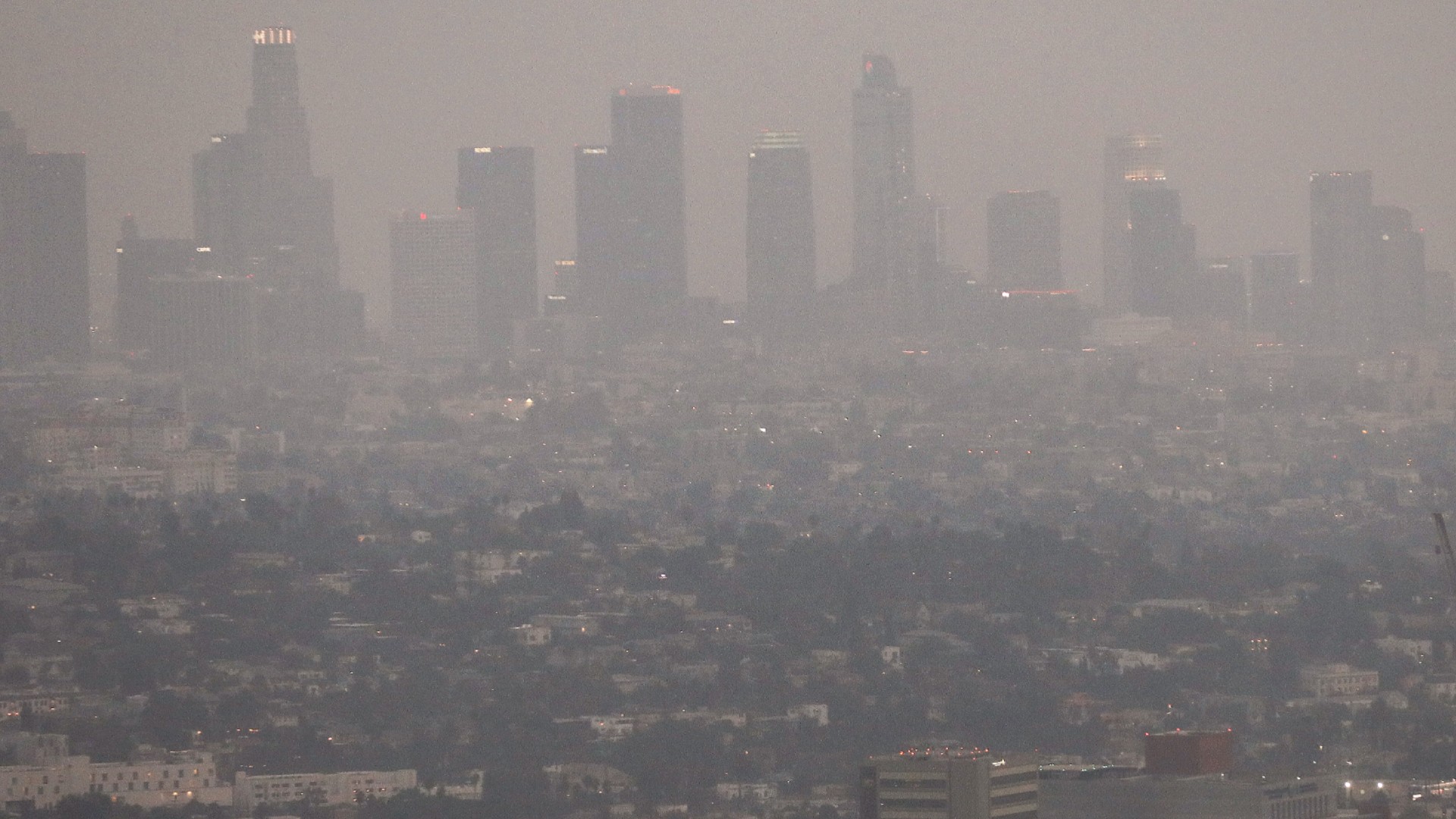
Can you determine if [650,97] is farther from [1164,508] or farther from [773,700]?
[773,700]

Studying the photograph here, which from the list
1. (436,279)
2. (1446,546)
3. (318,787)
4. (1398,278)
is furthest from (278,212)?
(1446,546)

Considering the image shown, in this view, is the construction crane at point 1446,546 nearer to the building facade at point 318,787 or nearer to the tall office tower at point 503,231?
the building facade at point 318,787

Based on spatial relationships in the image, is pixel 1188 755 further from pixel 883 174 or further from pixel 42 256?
pixel 883 174

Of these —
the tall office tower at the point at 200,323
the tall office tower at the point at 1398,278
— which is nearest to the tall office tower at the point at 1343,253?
the tall office tower at the point at 1398,278

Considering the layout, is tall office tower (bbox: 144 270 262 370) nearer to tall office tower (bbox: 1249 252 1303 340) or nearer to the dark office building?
tall office tower (bbox: 1249 252 1303 340)

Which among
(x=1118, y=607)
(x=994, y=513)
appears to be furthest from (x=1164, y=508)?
(x=1118, y=607)
